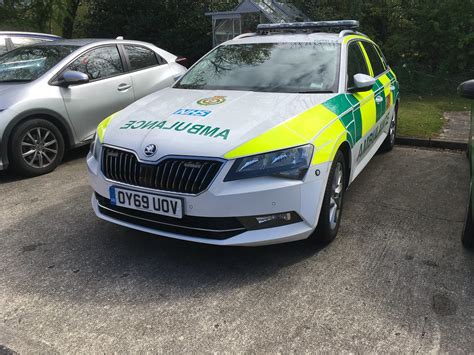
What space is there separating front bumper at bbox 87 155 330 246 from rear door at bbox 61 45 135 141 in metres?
2.72

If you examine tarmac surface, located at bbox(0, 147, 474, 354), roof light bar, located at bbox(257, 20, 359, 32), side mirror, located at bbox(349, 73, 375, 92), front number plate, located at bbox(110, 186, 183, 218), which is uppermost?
roof light bar, located at bbox(257, 20, 359, 32)

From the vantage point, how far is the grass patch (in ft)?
22.2

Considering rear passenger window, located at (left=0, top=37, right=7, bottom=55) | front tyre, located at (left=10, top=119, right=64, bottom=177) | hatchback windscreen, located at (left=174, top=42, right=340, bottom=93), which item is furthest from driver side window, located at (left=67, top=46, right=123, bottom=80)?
rear passenger window, located at (left=0, top=37, right=7, bottom=55)

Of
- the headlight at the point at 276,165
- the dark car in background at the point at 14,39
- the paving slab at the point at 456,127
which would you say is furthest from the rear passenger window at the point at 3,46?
the paving slab at the point at 456,127

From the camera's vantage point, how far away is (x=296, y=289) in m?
2.90

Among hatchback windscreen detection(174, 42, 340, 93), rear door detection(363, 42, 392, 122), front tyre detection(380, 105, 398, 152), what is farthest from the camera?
front tyre detection(380, 105, 398, 152)

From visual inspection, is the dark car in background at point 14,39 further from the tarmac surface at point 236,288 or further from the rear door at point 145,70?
the tarmac surface at point 236,288

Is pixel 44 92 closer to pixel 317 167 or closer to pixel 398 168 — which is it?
pixel 317 167

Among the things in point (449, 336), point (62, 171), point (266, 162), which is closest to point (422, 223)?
point (449, 336)

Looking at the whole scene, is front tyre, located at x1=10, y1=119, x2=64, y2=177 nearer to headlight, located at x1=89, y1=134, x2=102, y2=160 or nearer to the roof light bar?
headlight, located at x1=89, y1=134, x2=102, y2=160

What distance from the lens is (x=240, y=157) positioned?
2.82 metres

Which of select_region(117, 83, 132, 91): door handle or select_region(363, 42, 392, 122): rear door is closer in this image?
select_region(363, 42, 392, 122): rear door

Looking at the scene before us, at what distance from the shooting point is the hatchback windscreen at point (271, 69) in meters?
3.86

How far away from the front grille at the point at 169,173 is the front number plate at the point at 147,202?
6 cm
